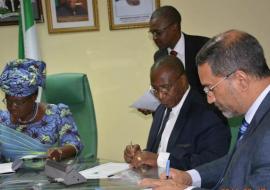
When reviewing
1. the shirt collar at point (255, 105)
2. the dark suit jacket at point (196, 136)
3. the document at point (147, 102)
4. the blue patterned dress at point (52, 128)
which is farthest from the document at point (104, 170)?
the shirt collar at point (255, 105)

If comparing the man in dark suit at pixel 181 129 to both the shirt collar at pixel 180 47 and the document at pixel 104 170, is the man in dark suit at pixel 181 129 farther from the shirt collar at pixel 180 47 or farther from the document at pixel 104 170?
the shirt collar at pixel 180 47

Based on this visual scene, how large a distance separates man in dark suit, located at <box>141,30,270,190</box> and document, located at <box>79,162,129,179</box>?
1.99 ft

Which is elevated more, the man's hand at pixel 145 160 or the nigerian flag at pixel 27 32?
the nigerian flag at pixel 27 32

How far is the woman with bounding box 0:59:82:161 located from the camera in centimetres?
228

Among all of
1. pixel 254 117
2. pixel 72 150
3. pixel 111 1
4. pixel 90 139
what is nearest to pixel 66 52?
pixel 111 1

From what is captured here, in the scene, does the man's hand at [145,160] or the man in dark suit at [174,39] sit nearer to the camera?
the man's hand at [145,160]

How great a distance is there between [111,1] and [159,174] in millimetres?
2236

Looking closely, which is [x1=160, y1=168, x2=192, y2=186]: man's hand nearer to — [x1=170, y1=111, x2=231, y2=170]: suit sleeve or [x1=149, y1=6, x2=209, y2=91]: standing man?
[x1=170, y1=111, x2=231, y2=170]: suit sleeve

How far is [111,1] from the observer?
Result: 3756mm

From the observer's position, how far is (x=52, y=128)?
8.30ft

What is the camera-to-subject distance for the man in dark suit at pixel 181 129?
6.88ft

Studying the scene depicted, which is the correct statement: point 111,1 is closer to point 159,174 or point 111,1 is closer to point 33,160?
point 33,160

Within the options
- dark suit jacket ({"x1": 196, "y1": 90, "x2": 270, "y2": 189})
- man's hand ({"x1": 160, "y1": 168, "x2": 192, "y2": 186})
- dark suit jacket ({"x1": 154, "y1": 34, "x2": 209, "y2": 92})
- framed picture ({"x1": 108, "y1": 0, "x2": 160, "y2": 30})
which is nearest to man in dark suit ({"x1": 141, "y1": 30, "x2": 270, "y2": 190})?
dark suit jacket ({"x1": 196, "y1": 90, "x2": 270, "y2": 189})

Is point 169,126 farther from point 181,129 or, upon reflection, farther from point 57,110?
point 57,110
